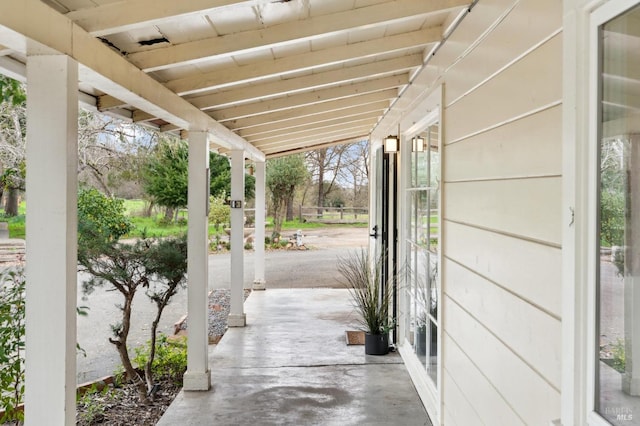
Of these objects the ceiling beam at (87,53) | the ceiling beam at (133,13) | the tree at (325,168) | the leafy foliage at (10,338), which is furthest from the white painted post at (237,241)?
the tree at (325,168)

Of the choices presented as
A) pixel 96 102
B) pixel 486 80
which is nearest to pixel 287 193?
pixel 96 102

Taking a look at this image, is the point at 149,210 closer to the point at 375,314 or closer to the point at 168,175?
the point at 168,175

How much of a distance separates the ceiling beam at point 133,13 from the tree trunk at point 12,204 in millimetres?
2572

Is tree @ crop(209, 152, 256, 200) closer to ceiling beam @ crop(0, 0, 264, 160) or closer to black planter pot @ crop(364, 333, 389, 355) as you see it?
black planter pot @ crop(364, 333, 389, 355)

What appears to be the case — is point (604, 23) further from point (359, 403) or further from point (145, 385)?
point (145, 385)

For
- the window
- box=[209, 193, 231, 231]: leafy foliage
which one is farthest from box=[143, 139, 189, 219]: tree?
the window

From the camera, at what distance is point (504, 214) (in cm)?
177

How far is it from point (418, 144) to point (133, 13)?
8.00 ft

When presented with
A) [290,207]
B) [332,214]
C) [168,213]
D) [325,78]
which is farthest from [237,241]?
[332,214]

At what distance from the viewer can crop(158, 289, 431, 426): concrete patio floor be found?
320 centimetres

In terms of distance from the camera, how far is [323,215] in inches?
707

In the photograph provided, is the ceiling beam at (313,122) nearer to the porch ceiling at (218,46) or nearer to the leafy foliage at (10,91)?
the porch ceiling at (218,46)

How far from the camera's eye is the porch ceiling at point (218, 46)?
180 cm

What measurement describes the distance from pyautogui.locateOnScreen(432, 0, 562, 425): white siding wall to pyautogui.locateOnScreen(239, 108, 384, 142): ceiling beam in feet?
8.06
